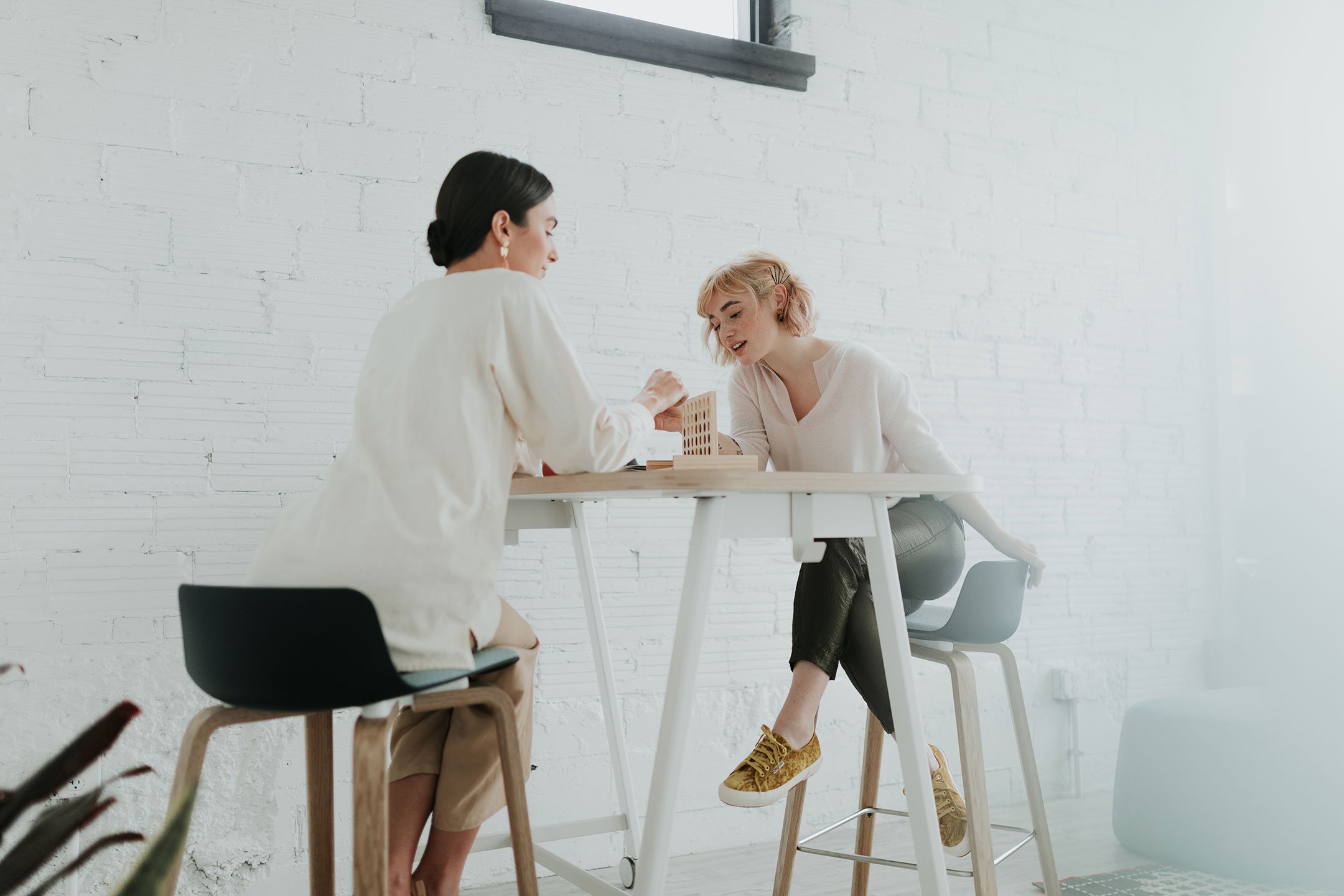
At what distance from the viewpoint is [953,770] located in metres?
2.82

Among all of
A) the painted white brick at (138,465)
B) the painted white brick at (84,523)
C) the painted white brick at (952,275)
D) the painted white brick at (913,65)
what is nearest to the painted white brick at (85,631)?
the painted white brick at (84,523)

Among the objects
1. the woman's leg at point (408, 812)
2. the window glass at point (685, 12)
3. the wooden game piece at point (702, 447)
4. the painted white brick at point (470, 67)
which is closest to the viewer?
the wooden game piece at point (702, 447)

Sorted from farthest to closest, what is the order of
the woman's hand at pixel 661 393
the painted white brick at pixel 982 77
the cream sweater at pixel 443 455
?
the painted white brick at pixel 982 77 < the woman's hand at pixel 661 393 < the cream sweater at pixel 443 455

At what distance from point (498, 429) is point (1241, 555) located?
1750mm

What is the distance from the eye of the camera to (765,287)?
2.01 meters

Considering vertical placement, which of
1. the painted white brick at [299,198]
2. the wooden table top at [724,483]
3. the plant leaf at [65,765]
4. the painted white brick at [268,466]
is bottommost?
the plant leaf at [65,765]

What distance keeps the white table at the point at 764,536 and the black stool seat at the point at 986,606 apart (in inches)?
11.7

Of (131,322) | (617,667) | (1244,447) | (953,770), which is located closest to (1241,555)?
(1244,447)

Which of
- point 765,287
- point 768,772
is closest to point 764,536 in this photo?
point 768,772

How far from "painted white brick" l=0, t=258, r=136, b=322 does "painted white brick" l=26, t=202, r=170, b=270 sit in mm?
22

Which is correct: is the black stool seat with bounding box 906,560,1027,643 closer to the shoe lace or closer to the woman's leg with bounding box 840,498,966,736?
the woman's leg with bounding box 840,498,966,736

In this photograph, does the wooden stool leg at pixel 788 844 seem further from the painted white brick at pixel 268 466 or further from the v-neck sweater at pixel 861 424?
the painted white brick at pixel 268 466

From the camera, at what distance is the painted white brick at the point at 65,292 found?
1905 mm

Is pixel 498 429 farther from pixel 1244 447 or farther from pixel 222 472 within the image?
pixel 1244 447
